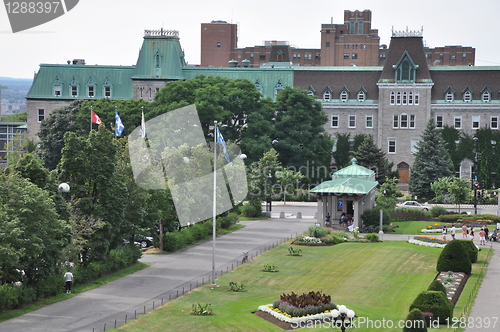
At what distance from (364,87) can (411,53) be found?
25.4 ft

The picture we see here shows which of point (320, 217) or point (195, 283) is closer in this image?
point (195, 283)

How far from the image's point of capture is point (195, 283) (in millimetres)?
44719

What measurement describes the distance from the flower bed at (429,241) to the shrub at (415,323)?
26421 millimetres

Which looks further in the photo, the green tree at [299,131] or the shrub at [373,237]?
the green tree at [299,131]

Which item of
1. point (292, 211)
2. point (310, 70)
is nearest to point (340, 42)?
point (310, 70)

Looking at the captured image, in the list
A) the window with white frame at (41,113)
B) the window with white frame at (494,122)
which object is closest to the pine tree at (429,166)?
the window with white frame at (494,122)

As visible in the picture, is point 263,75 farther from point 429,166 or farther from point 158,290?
point 158,290

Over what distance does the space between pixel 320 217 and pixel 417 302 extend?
111 feet

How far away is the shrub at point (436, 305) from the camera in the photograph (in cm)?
3413

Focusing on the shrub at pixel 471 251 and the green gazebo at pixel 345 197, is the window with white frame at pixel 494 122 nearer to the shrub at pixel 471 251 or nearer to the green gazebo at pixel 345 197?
the green gazebo at pixel 345 197

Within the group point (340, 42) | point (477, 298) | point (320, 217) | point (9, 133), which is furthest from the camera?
point (340, 42)

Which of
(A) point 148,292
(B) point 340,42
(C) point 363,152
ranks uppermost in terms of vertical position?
(B) point 340,42

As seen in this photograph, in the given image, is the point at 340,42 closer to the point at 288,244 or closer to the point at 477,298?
the point at 288,244

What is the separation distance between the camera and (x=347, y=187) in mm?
67062
